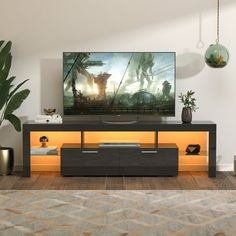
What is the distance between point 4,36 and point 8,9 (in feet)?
1.01

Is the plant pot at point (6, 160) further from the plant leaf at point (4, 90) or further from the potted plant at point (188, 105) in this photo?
the potted plant at point (188, 105)

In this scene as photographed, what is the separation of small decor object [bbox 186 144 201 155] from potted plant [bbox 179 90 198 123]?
33cm

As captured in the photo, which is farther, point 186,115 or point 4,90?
point 186,115

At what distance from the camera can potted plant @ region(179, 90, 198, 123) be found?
19.9 feet

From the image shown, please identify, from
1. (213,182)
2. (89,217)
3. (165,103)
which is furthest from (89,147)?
(89,217)

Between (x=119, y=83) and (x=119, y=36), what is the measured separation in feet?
Result: 1.90

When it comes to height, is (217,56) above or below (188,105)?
above

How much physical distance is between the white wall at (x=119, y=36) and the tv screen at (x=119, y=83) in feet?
0.90

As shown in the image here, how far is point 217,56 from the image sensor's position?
604cm

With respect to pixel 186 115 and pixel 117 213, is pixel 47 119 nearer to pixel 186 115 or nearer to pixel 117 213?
pixel 186 115

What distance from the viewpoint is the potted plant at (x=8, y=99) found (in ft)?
19.6

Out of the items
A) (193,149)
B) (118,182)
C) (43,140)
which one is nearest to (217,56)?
(193,149)

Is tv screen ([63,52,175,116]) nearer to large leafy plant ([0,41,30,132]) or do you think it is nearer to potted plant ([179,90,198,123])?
potted plant ([179,90,198,123])

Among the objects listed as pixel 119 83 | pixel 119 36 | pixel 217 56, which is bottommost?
pixel 119 83
